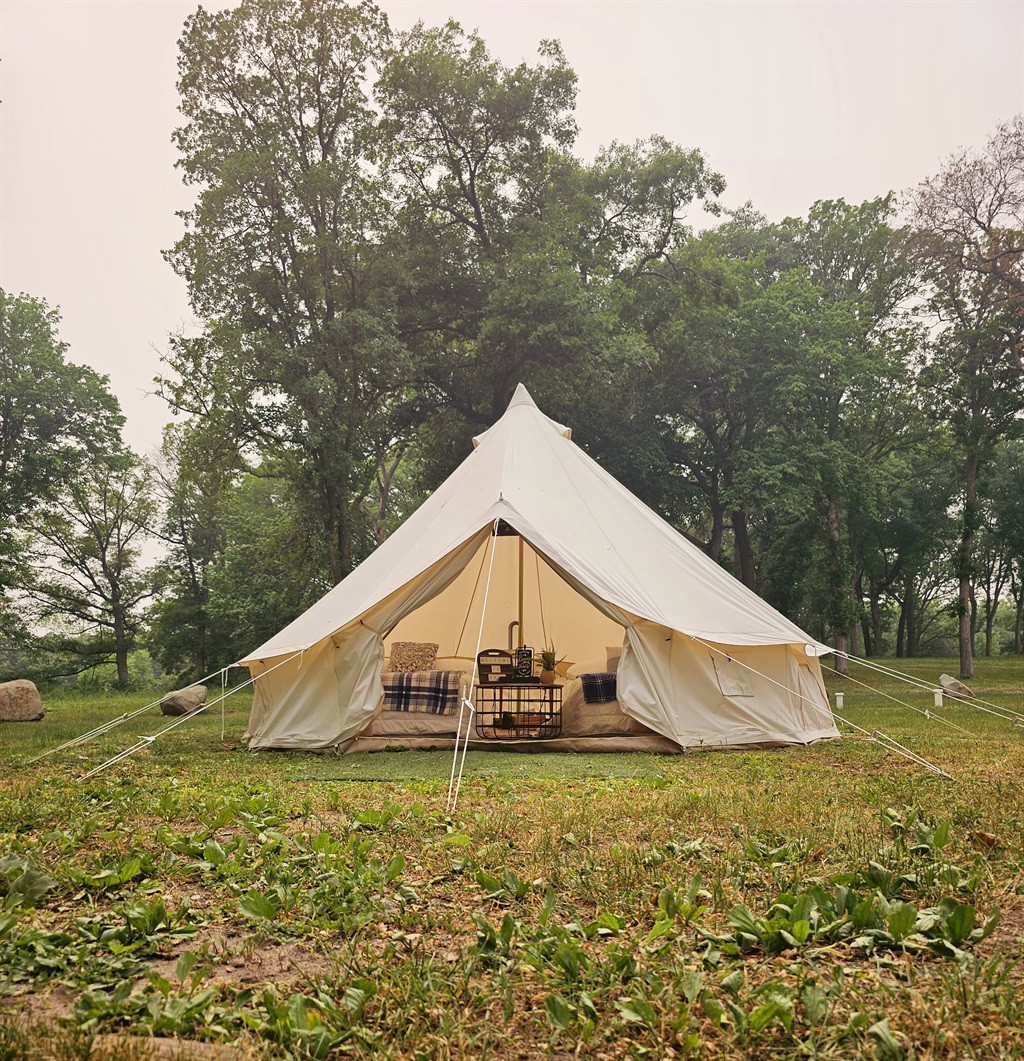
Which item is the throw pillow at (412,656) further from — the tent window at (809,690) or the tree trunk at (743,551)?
the tree trunk at (743,551)

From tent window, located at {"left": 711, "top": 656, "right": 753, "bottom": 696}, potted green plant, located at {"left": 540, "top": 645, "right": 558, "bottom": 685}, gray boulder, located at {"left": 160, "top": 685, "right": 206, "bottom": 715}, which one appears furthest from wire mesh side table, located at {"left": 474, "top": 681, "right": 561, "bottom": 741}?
gray boulder, located at {"left": 160, "top": 685, "right": 206, "bottom": 715}

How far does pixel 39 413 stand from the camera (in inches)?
815

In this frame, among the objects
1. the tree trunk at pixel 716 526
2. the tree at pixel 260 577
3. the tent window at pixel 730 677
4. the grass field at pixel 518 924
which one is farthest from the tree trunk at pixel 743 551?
the grass field at pixel 518 924

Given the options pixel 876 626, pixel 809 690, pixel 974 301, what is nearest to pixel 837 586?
pixel 974 301

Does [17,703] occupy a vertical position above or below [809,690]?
below

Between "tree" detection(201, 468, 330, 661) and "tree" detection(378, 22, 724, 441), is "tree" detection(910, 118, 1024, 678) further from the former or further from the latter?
"tree" detection(201, 468, 330, 661)

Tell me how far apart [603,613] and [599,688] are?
704 mm

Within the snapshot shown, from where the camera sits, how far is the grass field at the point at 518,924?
170 cm

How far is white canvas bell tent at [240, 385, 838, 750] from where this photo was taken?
6910 mm

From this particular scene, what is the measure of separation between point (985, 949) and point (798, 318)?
50.3 feet

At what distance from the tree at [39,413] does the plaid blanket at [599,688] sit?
16.9 metres

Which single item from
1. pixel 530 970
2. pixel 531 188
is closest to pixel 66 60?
pixel 531 188

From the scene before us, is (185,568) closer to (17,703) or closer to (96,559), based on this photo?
(96,559)

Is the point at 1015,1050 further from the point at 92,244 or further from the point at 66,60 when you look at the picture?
the point at 92,244
